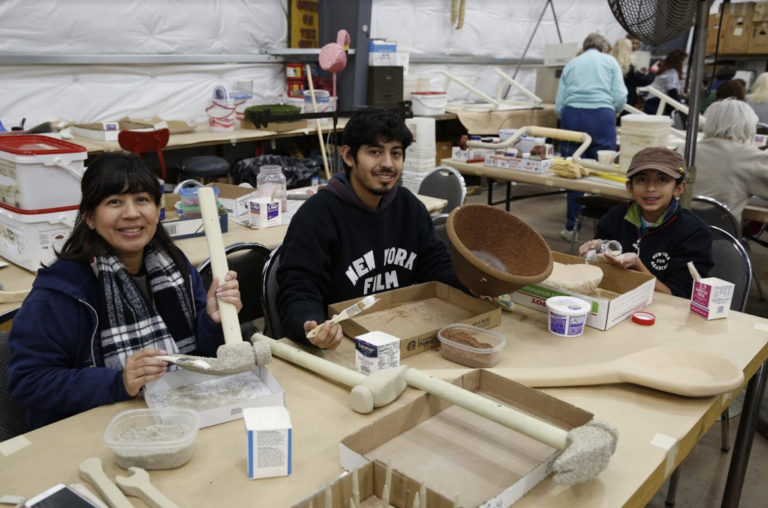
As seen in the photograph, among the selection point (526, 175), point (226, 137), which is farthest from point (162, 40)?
point (526, 175)

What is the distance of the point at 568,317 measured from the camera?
1.65 m

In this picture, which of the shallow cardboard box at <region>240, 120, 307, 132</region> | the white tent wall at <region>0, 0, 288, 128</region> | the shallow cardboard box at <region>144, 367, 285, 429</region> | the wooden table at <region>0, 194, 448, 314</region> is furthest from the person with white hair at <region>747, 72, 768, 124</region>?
the shallow cardboard box at <region>144, 367, 285, 429</region>

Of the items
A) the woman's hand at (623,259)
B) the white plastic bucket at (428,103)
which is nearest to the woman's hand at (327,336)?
the woman's hand at (623,259)

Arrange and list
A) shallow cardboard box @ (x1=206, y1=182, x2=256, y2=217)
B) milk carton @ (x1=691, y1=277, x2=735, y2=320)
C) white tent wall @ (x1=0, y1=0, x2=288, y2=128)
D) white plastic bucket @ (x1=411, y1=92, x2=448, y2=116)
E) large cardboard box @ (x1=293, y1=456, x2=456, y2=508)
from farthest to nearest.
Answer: white plastic bucket @ (x1=411, y1=92, x2=448, y2=116)
white tent wall @ (x1=0, y1=0, x2=288, y2=128)
shallow cardboard box @ (x1=206, y1=182, x2=256, y2=217)
milk carton @ (x1=691, y1=277, x2=735, y2=320)
large cardboard box @ (x1=293, y1=456, x2=456, y2=508)

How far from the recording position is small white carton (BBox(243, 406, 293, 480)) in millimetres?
1052

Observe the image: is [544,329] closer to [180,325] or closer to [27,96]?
[180,325]

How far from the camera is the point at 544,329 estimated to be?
1.72 m

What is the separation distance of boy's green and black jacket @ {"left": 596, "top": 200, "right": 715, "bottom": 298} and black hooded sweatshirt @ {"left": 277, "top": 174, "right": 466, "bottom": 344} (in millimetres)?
754

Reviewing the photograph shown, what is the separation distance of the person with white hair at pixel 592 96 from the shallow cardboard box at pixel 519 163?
134cm

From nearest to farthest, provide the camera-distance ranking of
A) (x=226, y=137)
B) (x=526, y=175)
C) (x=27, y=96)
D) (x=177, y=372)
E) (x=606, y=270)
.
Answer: (x=177, y=372), (x=606, y=270), (x=526, y=175), (x=27, y=96), (x=226, y=137)

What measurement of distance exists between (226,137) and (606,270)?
3.68 m

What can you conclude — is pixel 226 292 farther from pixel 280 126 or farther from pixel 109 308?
pixel 280 126

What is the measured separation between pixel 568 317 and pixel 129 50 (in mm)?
4611

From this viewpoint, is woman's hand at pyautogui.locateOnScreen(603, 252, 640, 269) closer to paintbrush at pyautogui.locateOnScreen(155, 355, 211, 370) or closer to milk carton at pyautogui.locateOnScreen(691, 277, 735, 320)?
milk carton at pyautogui.locateOnScreen(691, 277, 735, 320)
